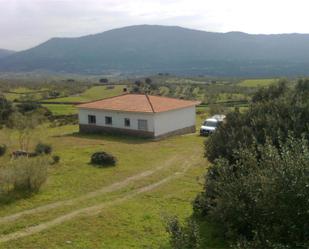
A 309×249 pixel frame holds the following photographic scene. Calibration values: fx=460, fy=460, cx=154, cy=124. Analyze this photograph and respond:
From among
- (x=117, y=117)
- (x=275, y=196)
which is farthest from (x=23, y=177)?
(x=117, y=117)

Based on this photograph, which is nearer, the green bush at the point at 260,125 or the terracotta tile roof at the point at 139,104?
the green bush at the point at 260,125

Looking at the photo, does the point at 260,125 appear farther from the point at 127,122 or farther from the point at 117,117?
the point at 117,117

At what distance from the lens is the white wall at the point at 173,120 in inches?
1371

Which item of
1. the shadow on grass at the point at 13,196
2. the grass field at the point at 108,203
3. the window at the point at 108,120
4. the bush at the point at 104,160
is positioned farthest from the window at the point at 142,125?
the shadow on grass at the point at 13,196

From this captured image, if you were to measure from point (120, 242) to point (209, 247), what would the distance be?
2.71 m

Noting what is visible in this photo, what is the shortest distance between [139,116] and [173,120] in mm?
3124

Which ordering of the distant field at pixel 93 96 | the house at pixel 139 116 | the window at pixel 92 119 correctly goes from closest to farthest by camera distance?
the house at pixel 139 116
the window at pixel 92 119
the distant field at pixel 93 96

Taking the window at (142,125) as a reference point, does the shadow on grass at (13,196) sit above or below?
below

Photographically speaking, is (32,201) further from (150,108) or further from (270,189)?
(150,108)

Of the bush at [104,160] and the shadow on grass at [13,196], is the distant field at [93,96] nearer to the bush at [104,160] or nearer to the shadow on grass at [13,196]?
the bush at [104,160]

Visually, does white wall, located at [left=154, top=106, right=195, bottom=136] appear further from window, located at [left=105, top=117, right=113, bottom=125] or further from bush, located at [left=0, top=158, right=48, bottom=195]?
bush, located at [left=0, top=158, right=48, bottom=195]

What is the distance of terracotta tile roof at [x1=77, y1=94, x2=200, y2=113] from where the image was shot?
35.7 metres

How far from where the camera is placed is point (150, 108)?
116 feet

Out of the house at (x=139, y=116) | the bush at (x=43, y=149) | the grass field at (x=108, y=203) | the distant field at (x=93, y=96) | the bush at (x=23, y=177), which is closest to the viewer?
the grass field at (x=108, y=203)
